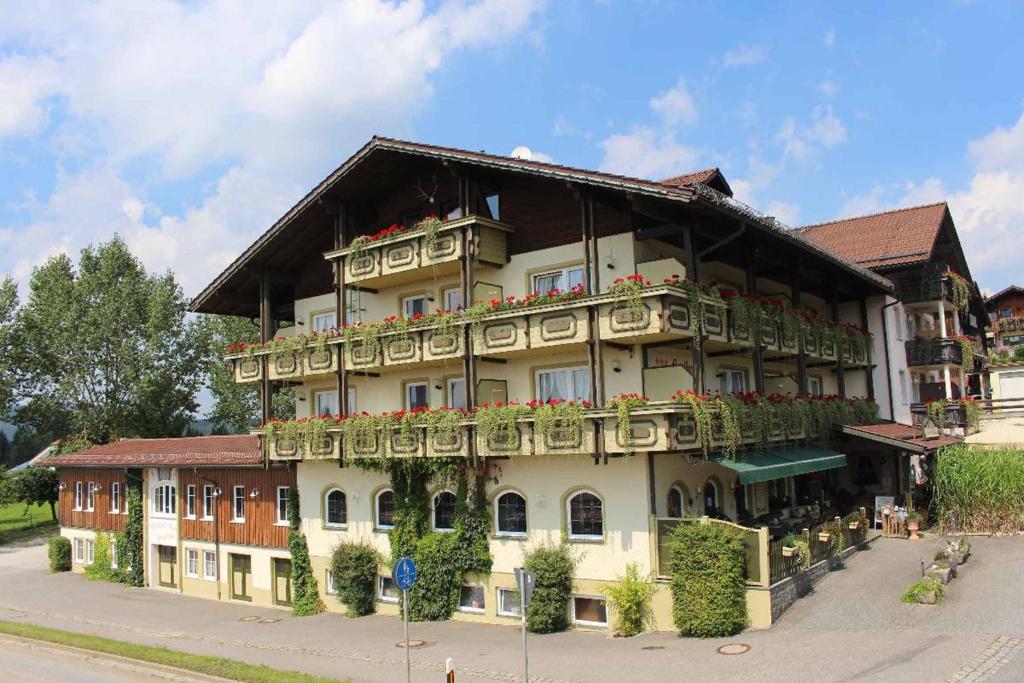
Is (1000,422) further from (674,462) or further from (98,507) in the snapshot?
(98,507)

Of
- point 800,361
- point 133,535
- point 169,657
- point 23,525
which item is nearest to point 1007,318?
point 800,361

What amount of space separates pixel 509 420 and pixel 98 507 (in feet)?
78.5

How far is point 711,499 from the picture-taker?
2256 centimetres

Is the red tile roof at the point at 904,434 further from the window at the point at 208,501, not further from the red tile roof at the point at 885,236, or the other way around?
the window at the point at 208,501

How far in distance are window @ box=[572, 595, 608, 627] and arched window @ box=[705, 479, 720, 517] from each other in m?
3.74

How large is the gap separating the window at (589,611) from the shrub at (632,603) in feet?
2.55

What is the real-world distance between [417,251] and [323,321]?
6269 millimetres

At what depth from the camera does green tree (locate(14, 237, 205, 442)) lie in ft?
169

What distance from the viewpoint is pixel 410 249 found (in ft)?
79.3

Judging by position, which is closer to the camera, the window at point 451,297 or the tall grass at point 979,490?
the window at point 451,297

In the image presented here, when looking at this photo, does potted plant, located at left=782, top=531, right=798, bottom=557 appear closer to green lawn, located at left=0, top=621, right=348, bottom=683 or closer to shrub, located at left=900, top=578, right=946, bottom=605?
shrub, located at left=900, top=578, right=946, bottom=605

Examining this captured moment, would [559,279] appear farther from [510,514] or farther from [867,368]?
[867,368]

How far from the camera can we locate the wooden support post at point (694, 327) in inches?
780

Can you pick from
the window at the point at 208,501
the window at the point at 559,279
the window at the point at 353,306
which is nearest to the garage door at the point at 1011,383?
the window at the point at 559,279
